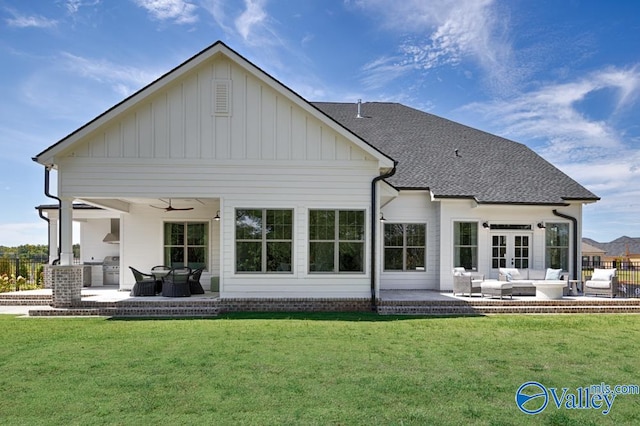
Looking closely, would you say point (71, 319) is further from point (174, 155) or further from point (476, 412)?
point (476, 412)

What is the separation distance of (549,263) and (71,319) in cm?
1523

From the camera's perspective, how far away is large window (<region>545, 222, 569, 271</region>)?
14508 mm

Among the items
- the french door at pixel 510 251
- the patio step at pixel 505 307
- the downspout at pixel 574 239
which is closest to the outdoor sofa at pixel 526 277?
the french door at pixel 510 251

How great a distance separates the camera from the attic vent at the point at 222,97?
11.0 m

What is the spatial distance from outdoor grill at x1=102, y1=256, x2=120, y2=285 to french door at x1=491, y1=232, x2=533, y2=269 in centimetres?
1409

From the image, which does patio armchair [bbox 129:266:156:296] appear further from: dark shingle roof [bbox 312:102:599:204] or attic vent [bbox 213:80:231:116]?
dark shingle roof [bbox 312:102:599:204]

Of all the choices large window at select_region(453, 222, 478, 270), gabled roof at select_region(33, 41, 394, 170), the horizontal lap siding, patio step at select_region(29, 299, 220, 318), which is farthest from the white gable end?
large window at select_region(453, 222, 478, 270)

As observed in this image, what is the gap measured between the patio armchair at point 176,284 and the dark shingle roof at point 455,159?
25.5 feet

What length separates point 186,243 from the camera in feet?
45.8

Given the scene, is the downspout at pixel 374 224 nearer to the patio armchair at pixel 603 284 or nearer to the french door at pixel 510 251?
the french door at pixel 510 251

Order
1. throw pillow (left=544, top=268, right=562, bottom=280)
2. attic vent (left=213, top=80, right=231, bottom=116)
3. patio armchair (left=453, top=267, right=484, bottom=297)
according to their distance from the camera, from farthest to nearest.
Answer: throw pillow (left=544, top=268, right=562, bottom=280), patio armchair (left=453, top=267, right=484, bottom=297), attic vent (left=213, top=80, right=231, bottom=116)

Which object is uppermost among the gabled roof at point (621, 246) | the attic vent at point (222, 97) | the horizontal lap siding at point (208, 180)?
the attic vent at point (222, 97)

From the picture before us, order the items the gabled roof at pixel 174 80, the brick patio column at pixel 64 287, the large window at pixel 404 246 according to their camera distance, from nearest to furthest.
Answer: the gabled roof at pixel 174 80 < the brick patio column at pixel 64 287 < the large window at pixel 404 246

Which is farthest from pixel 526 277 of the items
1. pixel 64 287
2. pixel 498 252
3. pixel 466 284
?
pixel 64 287
